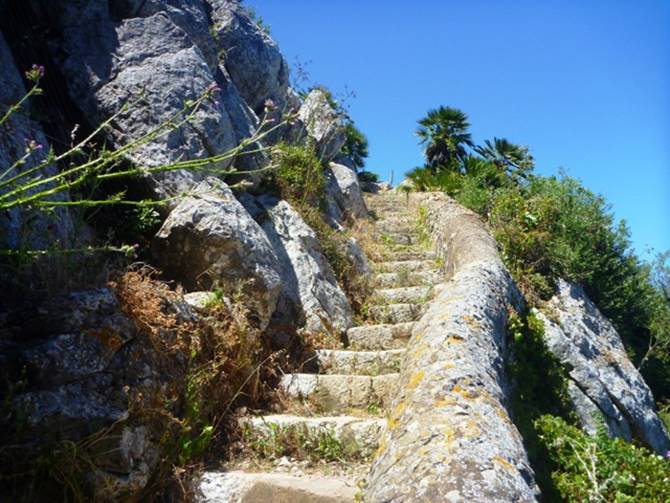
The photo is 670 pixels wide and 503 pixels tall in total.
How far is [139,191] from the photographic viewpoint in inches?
227

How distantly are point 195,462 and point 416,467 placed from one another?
1848 mm

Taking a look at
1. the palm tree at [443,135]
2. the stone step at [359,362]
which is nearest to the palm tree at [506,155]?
the palm tree at [443,135]

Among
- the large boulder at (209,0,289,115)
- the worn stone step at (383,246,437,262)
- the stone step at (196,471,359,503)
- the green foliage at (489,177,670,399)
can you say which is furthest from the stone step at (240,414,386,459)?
the large boulder at (209,0,289,115)

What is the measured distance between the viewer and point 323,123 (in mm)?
11242

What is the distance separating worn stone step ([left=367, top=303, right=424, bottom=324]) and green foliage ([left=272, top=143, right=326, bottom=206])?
7.05 ft

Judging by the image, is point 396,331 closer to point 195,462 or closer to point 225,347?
point 225,347

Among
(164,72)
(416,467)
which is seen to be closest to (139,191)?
(164,72)

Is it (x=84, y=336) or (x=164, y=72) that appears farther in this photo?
(x=164, y=72)

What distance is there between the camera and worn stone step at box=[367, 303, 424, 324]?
746 centimetres

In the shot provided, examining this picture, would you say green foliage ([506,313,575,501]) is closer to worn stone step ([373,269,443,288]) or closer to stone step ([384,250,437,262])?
worn stone step ([373,269,443,288])

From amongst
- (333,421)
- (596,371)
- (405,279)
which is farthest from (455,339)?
(596,371)

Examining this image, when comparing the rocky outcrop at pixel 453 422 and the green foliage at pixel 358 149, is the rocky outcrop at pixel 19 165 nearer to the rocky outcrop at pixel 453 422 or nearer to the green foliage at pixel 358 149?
the rocky outcrop at pixel 453 422

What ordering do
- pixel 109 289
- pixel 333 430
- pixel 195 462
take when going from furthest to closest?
pixel 333 430 < pixel 195 462 < pixel 109 289

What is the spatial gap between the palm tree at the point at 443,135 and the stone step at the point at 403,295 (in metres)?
12.4
